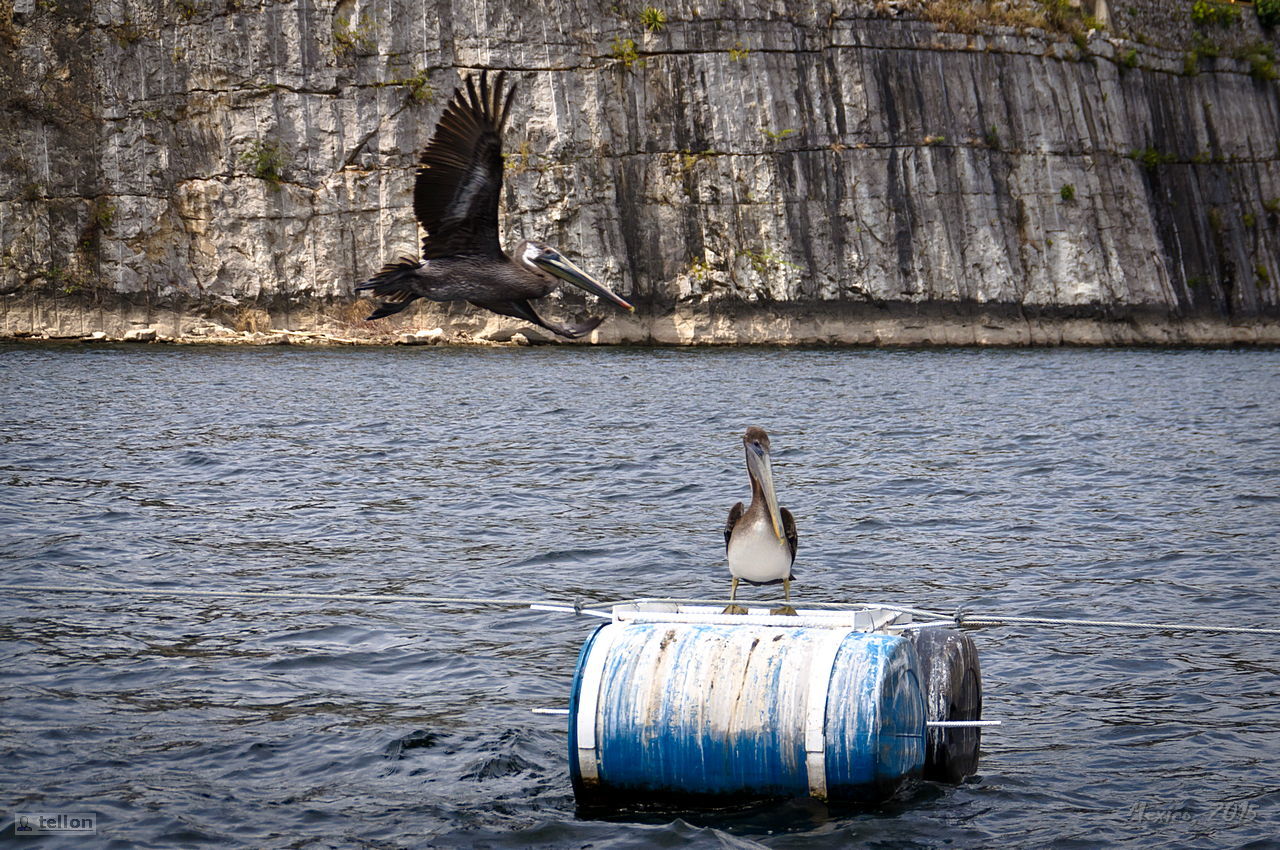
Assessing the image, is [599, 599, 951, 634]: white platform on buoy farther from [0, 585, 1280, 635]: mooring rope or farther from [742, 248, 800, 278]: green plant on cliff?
[742, 248, 800, 278]: green plant on cliff

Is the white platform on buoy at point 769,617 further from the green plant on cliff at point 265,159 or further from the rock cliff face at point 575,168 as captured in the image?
the green plant on cliff at point 265,159

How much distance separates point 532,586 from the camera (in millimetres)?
14750

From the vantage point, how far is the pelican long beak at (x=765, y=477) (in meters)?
9.09

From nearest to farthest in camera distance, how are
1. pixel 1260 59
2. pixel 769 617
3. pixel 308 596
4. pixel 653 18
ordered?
pixel 769 617, pixel 308 596, pixel 653 18, pixel 1260 59

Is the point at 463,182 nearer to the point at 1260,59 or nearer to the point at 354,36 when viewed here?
the point at 354,36

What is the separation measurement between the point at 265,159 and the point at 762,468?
5076 centimetres

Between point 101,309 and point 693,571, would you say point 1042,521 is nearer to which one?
point 693,571

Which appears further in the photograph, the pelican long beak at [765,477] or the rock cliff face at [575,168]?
the rock cliff face at [575,168]

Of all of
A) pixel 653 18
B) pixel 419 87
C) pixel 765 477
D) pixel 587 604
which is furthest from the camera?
pixel 653 18

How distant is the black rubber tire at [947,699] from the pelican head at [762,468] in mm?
1095

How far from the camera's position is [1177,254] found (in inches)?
2507

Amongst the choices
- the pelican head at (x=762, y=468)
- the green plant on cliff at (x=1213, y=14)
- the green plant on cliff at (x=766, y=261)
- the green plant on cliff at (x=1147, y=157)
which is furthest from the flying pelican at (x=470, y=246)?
the green plant on cliff at (x=1213, y=14)

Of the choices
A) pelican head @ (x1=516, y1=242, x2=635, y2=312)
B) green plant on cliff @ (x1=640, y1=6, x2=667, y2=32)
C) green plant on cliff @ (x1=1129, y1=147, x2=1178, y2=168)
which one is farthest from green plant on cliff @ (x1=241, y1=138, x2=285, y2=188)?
pelican head @ (x1=516, y1=242, x2=635, y2=312)

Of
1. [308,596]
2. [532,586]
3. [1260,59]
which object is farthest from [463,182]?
[1260,59]
